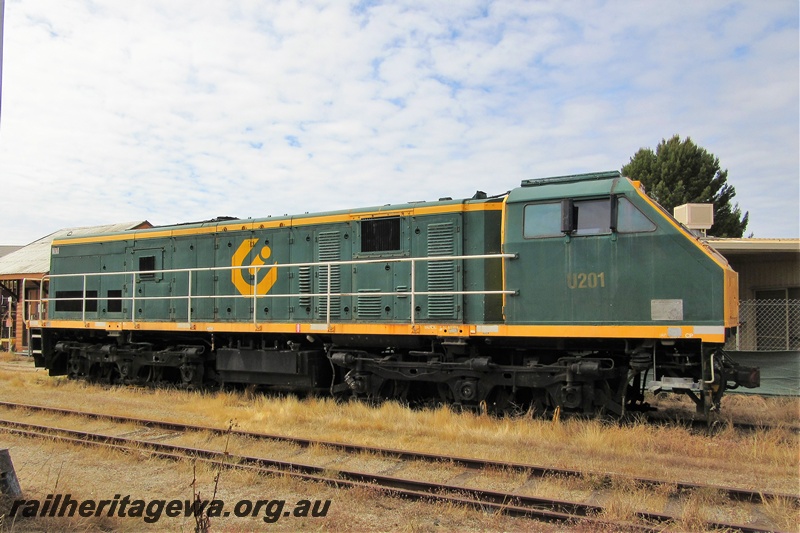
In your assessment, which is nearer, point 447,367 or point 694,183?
point 447,367

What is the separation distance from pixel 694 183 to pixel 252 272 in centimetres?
3086

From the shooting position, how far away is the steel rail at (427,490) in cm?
528

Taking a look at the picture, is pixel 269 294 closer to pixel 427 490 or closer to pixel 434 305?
pixel 434 305

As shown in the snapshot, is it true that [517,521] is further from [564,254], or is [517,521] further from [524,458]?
[564,254]

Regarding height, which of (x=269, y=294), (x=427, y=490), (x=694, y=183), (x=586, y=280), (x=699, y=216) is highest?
(x=694, y=183)

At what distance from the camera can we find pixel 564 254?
8.77 metres

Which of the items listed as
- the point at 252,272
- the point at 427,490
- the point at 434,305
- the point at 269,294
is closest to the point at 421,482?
the point at 427,490

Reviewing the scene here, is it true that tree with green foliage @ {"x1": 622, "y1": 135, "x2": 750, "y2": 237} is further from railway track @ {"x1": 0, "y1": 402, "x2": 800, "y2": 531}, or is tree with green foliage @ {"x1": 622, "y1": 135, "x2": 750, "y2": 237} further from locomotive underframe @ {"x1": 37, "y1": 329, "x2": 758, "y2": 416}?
railway track @ {"x1": 0, "y1": 402, "x2": 800, "y2": 531}

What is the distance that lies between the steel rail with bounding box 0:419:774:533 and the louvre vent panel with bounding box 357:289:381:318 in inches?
157

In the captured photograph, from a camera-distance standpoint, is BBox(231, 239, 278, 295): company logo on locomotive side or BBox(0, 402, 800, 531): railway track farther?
BBox(231, 239, 278, 295): company logo on locomotive side

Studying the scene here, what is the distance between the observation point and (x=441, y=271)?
10.3 meters

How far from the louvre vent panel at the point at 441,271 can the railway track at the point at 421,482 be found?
318cm

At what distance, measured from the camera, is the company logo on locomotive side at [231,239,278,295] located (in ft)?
39.8

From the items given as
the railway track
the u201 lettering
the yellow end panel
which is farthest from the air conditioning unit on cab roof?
the railway track
